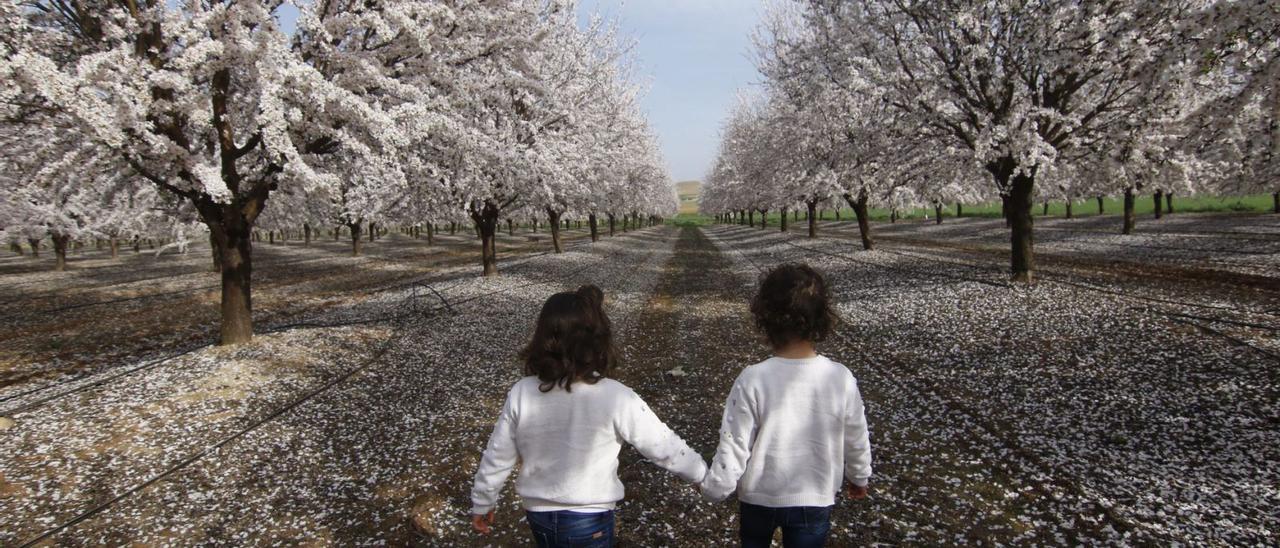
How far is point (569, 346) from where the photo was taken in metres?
3.25

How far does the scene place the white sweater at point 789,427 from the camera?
3.40m

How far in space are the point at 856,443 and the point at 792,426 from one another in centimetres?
47

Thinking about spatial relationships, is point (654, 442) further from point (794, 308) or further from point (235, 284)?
point (235, 284)

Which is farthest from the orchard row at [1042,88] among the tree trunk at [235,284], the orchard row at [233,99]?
the tree trunk at [235,284]

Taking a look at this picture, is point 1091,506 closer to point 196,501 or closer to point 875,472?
point 875,472

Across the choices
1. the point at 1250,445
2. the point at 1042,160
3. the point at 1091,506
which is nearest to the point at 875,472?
the point at 1091,506

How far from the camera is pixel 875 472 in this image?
750 cm

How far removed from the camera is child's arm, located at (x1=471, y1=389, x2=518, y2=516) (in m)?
3.39

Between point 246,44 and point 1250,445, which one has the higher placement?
point 246,44

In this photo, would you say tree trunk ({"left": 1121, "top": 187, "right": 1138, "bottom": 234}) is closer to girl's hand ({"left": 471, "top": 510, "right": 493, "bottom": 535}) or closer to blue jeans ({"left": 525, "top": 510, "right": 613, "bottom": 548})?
blue jeans ({"left": 525, "top": 510, "right": 613, "bottom": 548})

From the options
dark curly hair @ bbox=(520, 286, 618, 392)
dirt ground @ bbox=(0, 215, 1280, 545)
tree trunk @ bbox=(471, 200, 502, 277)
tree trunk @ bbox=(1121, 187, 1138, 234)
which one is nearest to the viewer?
dark curly hair @ bbox=(520, 286, 618, 392)

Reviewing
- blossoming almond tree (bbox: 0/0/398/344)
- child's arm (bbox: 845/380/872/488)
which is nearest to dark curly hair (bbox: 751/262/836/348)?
child's arm (bbox: 845/380/872/488)

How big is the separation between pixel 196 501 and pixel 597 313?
7.30m

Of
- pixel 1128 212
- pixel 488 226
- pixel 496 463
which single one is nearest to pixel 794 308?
pixel 496 463
